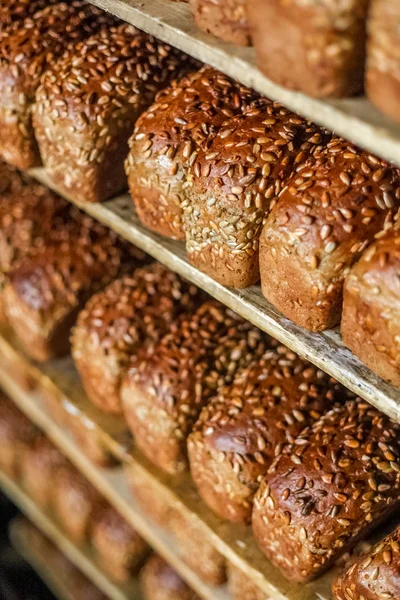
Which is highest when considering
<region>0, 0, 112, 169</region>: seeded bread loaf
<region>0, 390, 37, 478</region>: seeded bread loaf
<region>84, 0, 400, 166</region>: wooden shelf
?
<region>84, 0, 400, 166</region>: wooden shelf

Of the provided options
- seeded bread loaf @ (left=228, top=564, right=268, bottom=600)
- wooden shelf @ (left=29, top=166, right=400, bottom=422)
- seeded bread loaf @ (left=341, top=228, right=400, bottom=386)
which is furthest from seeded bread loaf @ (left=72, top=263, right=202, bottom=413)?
seeded bread loaf @ (left=341, top=228, right=400, bottom=386)

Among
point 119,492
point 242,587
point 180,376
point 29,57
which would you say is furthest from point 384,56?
point 119,492

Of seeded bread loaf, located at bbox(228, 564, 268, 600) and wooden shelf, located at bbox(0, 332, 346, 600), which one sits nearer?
wooden shelf, located at bbox(0, 332, 346, 600)

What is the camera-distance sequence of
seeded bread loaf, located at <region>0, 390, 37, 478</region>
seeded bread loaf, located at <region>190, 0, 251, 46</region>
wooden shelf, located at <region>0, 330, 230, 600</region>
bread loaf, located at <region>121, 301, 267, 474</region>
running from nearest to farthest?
seeded bread loaf, located at <region>190, 0, 251, 46</region>, bread loaf, located at <region>121, 301, 267, 474</region>, wooden shelf, located at <region>0, 330, 230, 600</region>, seeded bread loaf, located at <region>0, 390, 37, 478</region>

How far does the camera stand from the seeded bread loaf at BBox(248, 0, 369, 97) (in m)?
0.95

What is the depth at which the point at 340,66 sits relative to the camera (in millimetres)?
973

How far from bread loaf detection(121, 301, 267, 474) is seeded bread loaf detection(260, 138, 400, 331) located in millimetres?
479

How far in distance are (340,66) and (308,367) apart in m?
0.85

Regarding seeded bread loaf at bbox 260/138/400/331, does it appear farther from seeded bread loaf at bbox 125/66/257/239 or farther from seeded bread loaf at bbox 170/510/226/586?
seeded bread loaf at bbox 170/510/226/586

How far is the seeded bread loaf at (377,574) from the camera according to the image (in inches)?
50.0

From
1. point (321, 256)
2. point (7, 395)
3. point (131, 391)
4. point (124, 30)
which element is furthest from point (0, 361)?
point (321, 256)

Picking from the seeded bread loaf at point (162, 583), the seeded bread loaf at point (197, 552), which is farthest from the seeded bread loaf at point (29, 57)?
the seeded bread loaf at point (162, 583)

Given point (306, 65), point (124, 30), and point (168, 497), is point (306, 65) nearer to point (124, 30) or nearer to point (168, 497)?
point (124, 30)

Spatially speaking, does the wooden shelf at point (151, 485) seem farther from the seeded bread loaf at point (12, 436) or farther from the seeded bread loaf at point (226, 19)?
the seeded bread loaf at point (226, 19)
